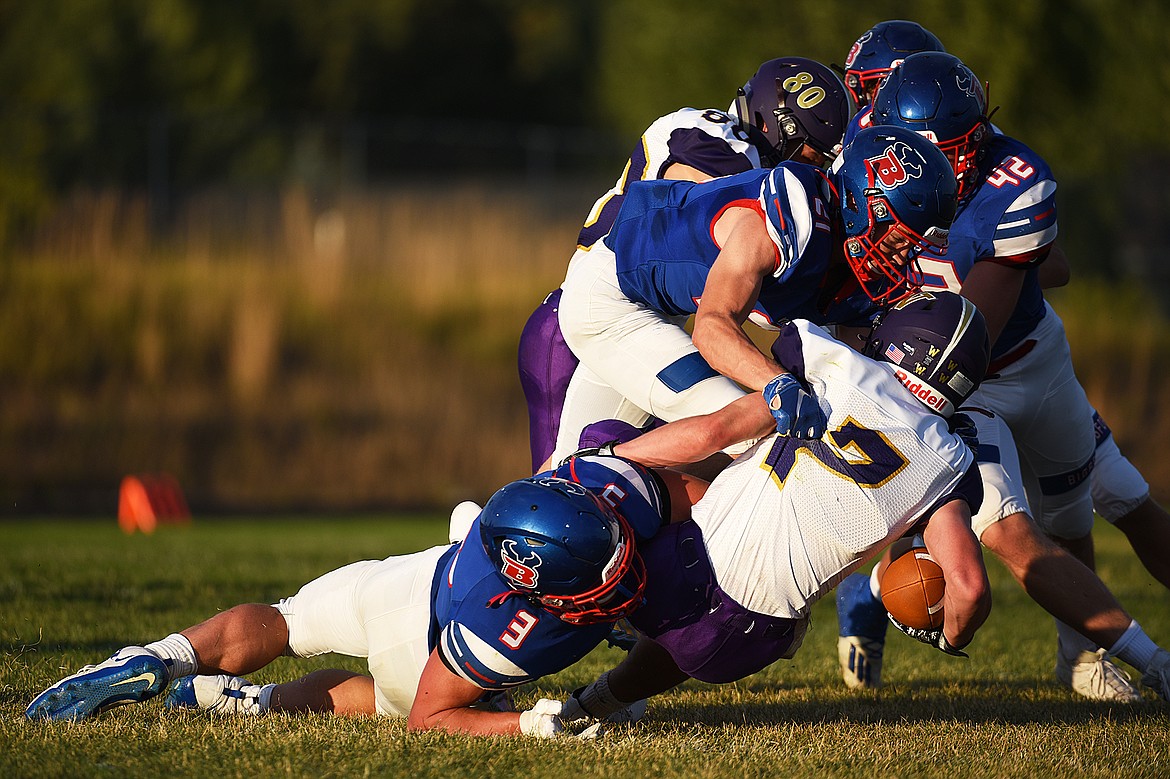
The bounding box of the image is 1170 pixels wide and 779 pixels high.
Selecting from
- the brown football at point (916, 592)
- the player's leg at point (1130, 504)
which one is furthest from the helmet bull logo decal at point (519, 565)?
the player's leg at point (1130, 504)

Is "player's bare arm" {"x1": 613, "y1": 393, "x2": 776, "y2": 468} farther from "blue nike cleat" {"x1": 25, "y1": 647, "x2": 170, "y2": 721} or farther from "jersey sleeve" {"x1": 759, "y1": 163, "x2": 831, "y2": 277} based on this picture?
"blue nike cleat" {"x1": 25, "y1": 647, "x2": 170, "y2": 721}

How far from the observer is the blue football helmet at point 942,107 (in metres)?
4.80

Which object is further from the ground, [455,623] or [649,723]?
[455,623]

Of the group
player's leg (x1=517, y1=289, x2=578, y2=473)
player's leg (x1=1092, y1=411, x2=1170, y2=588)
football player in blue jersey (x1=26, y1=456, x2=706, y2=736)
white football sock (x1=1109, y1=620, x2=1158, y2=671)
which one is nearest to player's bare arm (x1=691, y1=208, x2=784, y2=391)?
football player in blue jersey (x1=26, y1=456, x2=706, y2=736)

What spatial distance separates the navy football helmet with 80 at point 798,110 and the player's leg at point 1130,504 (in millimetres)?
1509

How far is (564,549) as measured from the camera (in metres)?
3.45

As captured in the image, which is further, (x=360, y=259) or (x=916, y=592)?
(x=360, y=259)

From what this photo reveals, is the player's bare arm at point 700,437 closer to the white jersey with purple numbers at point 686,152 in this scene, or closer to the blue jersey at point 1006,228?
the white jersey with purple numbers at point 686,152

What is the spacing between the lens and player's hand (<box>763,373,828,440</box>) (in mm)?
3580

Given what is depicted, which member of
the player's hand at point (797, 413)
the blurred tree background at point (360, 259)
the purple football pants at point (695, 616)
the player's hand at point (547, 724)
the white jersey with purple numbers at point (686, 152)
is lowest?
the blurred tree background at point (360, 259)

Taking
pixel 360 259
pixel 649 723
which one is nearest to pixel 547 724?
pixel 649 723

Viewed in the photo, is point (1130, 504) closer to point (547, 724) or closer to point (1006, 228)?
point (1006, 228)

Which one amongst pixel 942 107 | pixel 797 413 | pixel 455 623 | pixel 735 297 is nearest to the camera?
pixel 797 413

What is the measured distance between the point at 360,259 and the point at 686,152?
517 inches
